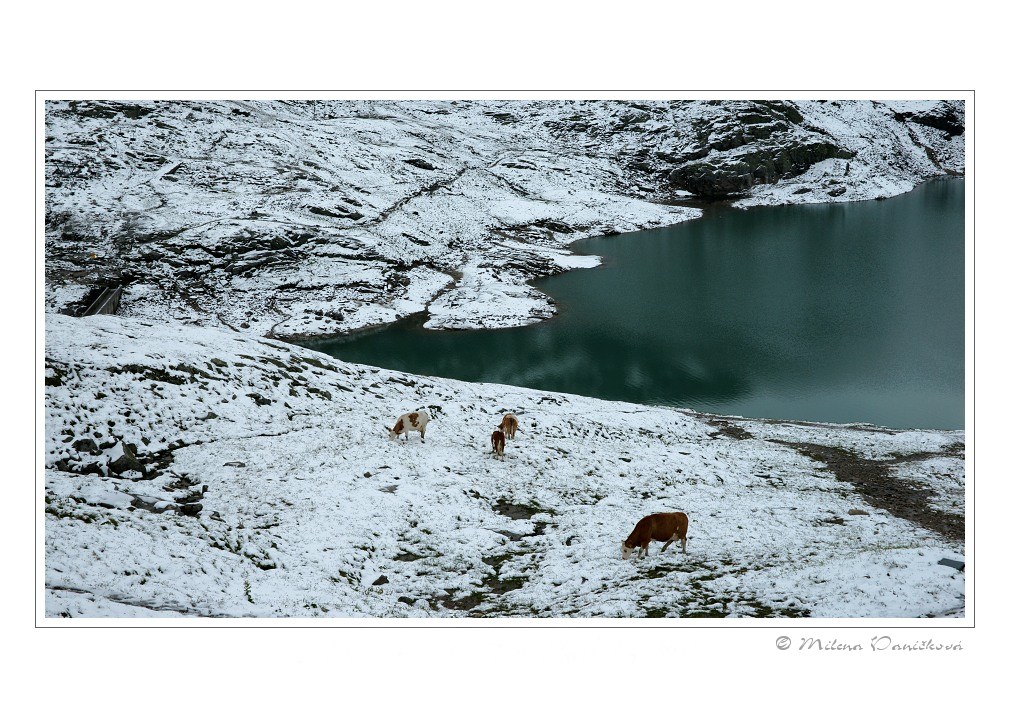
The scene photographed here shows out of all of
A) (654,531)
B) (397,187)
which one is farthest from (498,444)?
(397,187)

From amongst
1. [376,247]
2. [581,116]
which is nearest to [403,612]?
[376,247]

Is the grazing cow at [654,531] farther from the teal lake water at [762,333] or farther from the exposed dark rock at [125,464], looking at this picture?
the teal lake water at [762,333]

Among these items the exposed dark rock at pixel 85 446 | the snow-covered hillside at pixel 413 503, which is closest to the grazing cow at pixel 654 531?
the snow-covered hillside at pixel 413 503

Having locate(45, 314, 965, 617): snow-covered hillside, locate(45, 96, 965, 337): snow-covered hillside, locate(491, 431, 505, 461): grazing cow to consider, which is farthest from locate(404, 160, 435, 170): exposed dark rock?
locate(491, 431, 505, 461): grazing cow

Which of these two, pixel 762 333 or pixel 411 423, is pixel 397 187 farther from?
pixel 411 423

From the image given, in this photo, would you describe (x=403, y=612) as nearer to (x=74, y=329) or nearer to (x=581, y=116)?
(x=74, y=329)

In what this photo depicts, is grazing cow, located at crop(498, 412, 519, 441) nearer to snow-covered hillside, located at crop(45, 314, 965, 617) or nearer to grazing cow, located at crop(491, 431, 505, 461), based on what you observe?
snow-covered hillside, located at crop(45, 314, 965, 617)
